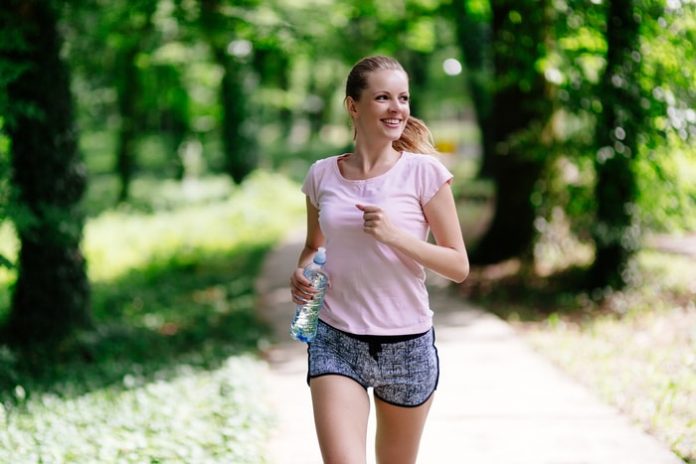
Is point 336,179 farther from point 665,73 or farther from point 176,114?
point 176,114

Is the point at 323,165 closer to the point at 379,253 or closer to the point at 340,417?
the point at 379,253

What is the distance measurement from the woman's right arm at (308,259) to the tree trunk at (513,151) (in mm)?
6819

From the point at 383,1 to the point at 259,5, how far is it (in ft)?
14.9

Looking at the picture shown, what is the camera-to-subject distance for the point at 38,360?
814cm

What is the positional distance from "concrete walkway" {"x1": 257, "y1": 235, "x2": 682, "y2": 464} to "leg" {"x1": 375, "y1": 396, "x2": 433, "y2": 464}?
5.41 ft

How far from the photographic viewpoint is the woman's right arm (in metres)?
3.06

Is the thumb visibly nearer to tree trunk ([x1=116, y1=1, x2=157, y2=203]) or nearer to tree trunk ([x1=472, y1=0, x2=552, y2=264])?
tree trunk ([x1=472, y1=0, x2=552, y2=264])

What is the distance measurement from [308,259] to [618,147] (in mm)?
6120

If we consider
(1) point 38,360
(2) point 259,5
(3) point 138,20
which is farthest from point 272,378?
(3) point 138,20

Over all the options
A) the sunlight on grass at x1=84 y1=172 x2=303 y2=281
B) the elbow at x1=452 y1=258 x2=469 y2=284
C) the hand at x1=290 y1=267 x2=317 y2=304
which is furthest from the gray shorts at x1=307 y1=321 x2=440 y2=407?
the sunlight on grass at x1=84 y1=172 x2=303 y2=281

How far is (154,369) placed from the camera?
732cm

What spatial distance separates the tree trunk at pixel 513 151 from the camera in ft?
33.6

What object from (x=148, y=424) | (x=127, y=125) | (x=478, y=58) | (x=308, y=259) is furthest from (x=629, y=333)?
(x=127, y=125)

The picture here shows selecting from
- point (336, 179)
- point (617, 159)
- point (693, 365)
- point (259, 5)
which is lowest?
point (693, 365)
